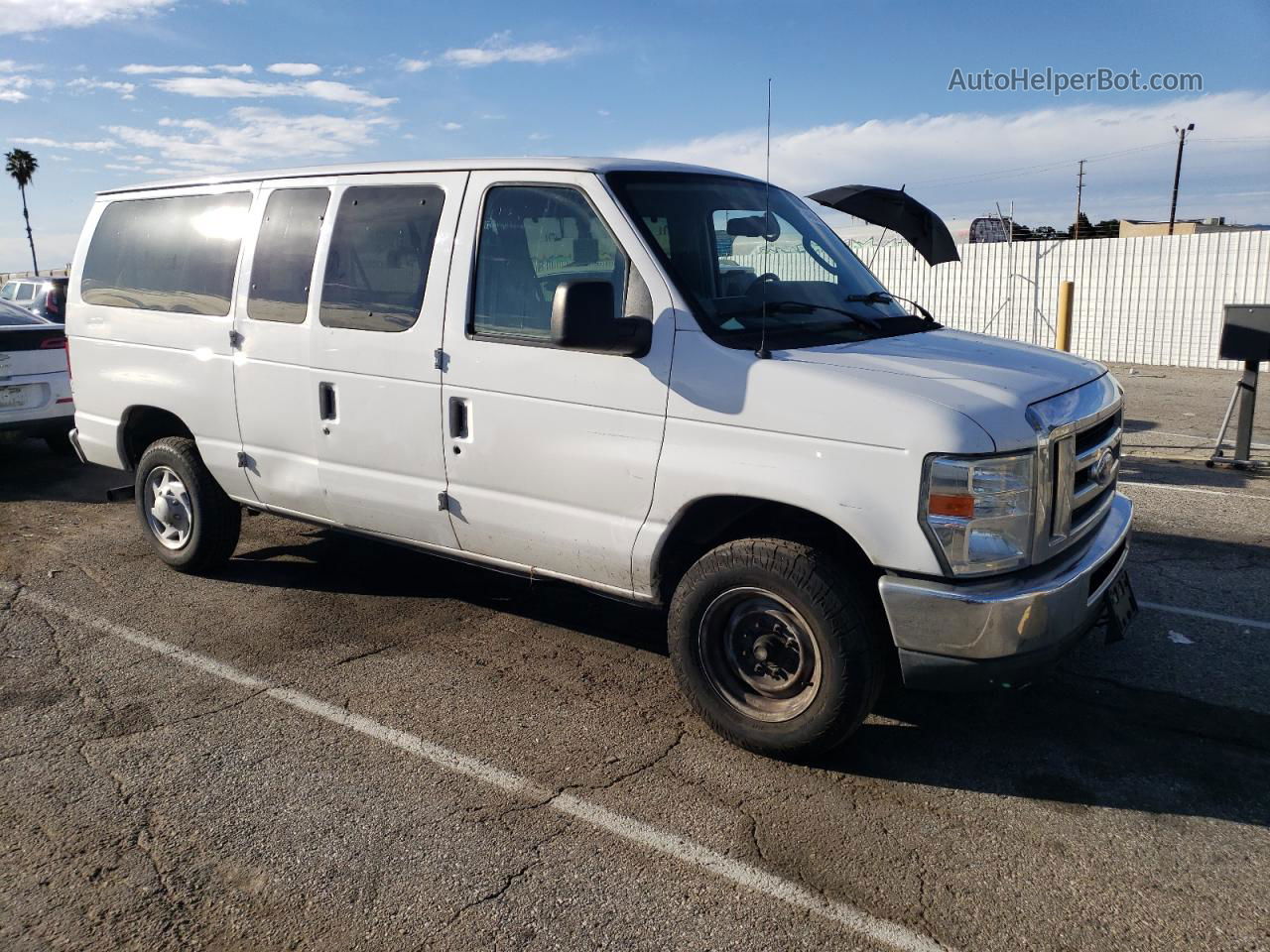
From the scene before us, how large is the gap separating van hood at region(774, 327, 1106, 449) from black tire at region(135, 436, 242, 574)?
3.67 metres

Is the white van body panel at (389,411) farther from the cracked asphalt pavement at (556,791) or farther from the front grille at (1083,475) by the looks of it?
the front grille at (1083,475)

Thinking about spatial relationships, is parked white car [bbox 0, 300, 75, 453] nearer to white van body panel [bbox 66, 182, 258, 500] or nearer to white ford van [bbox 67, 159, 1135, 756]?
white van body panel [bbox 66, 182, 258, 500]

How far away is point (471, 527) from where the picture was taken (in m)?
4.71

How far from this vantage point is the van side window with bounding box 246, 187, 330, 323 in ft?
17.1

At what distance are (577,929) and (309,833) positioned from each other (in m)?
1.05

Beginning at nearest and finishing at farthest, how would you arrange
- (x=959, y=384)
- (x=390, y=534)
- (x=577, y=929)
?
1. (x=577, y=929)
2. (x=959, y=384)
3. (x=390, y=534)

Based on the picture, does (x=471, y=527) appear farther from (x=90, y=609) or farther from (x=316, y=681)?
(x=90, y=609)

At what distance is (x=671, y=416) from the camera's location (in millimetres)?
3982

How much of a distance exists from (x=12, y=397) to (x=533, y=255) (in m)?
6.91

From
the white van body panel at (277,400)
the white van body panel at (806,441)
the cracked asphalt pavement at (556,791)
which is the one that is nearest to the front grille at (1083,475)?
the white van body panel at (806,441)

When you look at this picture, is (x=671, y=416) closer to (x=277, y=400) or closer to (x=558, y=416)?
(x=558, y=416)

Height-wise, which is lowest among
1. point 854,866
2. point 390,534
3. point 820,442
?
point 854,866

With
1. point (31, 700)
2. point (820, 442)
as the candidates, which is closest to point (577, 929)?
point (820, 442)

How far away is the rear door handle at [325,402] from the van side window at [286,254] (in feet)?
1.22
